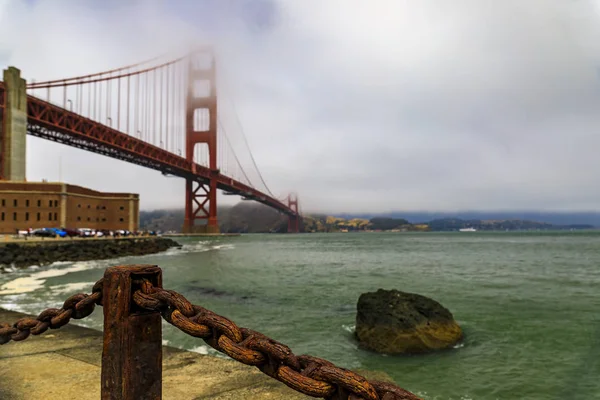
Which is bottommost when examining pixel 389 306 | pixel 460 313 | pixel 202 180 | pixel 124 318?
pixel 460 313

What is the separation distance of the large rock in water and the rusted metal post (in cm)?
510

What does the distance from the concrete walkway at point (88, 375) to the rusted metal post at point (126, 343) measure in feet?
3.65

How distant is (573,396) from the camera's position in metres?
4.71

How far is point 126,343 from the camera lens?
133 cm

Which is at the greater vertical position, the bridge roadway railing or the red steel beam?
the red steel beam

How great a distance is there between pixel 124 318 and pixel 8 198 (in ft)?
137

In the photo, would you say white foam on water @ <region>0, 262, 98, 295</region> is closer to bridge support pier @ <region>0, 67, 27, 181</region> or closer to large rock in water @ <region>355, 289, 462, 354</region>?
large rock in water @ <region>355, 289, 462, 354</region>

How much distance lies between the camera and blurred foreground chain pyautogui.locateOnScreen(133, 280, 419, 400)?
3.50ft

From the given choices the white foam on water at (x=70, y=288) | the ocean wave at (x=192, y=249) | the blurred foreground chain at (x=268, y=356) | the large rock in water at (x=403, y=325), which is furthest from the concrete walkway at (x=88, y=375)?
the ocean wave at (x=192, y=249)

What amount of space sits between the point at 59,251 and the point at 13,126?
12.8 metres

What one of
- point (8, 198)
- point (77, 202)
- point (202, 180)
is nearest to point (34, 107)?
point (8, 198)

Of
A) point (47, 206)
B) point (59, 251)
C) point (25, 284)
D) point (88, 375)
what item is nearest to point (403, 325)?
point (88, 375)

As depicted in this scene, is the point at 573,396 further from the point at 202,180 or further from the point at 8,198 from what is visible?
the point at 202,180

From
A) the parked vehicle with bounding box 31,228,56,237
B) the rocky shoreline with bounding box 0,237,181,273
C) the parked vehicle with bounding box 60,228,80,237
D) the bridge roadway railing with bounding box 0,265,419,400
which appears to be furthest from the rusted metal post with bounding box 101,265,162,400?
the parked vehicle with bounding box 60,228,80,237
